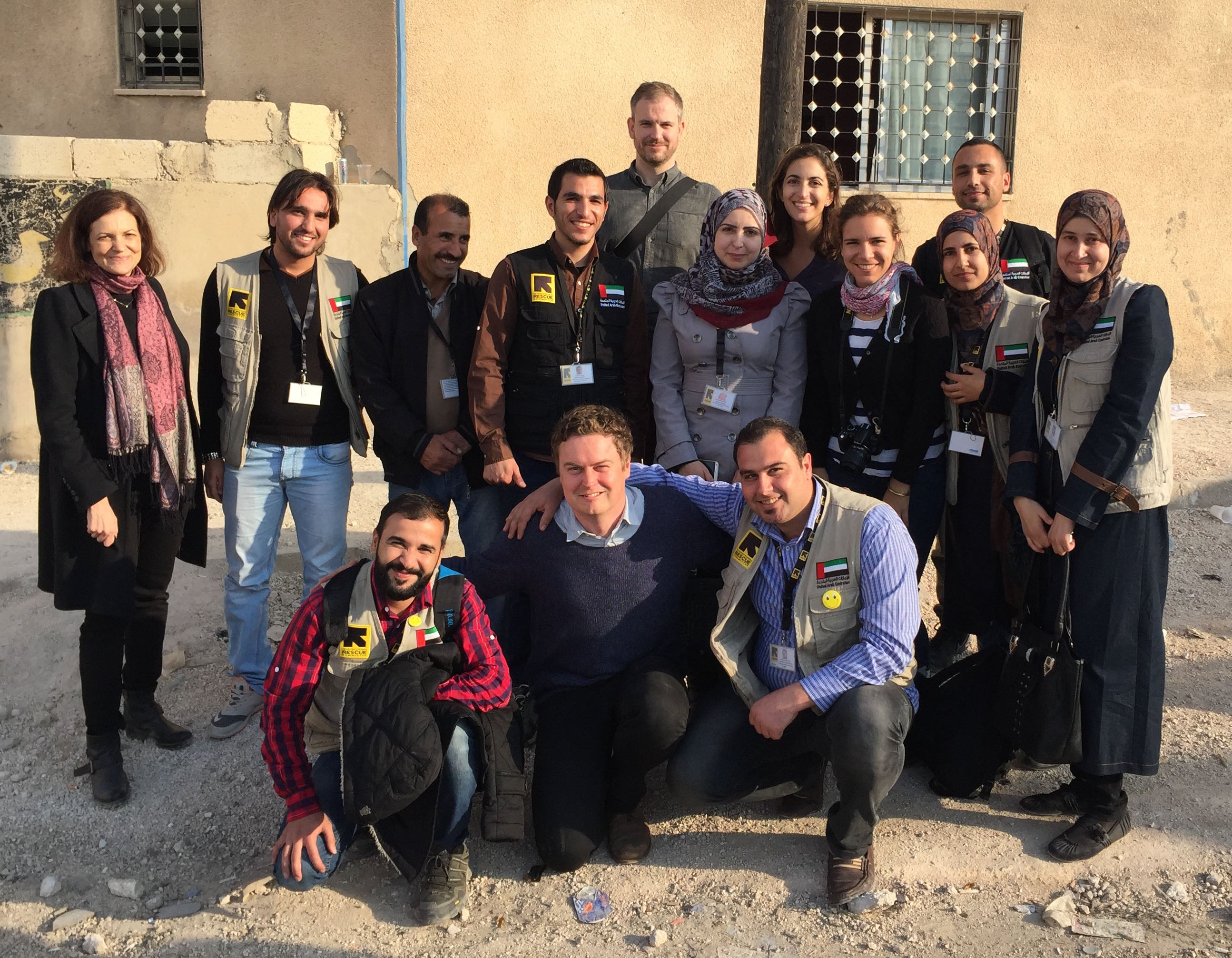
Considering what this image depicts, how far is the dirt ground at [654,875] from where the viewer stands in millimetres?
2908

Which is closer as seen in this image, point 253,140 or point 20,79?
point 253,140

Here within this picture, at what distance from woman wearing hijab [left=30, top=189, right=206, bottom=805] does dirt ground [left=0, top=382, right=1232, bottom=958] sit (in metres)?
0.27

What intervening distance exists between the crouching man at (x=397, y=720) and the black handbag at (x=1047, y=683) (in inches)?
60.0

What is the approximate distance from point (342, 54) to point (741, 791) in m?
6.76

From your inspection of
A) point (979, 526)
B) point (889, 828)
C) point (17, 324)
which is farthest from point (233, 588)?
point (17, 324)

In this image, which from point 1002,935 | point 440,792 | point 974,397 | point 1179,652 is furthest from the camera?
point 1179,652

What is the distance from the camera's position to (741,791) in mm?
3324

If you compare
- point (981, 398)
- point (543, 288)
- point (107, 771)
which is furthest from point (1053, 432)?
point (107, 771)

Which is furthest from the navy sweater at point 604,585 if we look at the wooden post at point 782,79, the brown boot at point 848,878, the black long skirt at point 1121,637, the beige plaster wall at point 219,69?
the beige plaster wall at point 219,69

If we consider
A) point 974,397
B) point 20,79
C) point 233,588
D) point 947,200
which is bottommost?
point 233,588

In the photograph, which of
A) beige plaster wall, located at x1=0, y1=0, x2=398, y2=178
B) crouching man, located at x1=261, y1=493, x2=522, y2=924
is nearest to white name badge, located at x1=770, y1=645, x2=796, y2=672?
crouching man, located at x1=261, y1=493, x2=522, y2=924

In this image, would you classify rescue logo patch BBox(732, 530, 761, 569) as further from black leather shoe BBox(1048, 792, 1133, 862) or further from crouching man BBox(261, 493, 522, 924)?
black leather shoe BBox(1048, 792, 1133, 862)

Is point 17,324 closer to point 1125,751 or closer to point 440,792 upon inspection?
point 440,792

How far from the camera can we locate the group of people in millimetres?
3092
